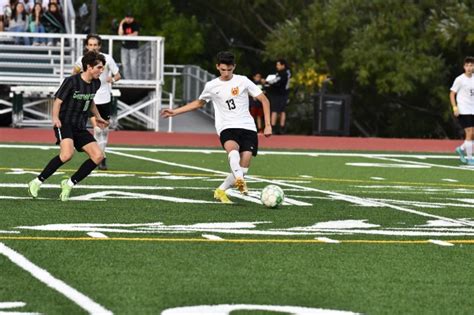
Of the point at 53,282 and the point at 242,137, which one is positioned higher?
the point at 242,137

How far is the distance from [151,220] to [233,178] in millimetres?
2400

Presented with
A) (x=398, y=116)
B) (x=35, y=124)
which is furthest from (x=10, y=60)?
(x=398, y=116)

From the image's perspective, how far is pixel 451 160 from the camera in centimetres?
2705

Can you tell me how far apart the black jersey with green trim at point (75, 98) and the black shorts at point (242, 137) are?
151 centimetres

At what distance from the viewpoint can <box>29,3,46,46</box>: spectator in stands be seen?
1416 inches

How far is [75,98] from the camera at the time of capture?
15.4 m

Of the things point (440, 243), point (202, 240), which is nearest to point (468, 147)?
point (440, 243)

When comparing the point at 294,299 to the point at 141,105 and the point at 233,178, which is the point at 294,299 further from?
the point at 141,105

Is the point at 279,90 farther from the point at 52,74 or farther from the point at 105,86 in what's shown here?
the point at 105,86

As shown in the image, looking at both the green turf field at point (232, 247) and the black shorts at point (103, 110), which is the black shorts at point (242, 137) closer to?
the green turf field at point (232, 247)

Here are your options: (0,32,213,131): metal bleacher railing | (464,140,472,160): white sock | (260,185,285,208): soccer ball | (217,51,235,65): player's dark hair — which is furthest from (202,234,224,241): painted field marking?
(0,32,213,131): metal bleacher railing

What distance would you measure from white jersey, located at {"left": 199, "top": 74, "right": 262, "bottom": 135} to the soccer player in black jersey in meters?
1.33

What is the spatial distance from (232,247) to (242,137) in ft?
15.1

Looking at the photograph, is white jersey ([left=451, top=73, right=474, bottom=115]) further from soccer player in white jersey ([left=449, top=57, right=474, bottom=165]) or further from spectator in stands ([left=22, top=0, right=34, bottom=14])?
spectator in stands ([left=22, top=0, right=34, bottom=14])
